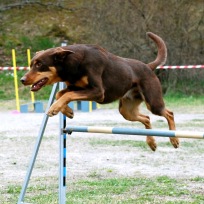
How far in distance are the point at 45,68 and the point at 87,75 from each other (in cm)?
42

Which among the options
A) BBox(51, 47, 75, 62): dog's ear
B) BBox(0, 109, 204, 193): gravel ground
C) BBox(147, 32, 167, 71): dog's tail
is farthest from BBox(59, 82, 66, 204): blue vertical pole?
BBox(0, 109, 204, 193): gravel ground

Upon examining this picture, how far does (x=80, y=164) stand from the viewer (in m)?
9.68

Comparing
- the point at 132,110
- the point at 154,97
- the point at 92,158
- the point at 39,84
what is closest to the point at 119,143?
the point at 92,158

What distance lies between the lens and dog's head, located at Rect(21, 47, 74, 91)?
609 centimetres

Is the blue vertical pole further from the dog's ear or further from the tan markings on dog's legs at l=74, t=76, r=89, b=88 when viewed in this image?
the dog's ear

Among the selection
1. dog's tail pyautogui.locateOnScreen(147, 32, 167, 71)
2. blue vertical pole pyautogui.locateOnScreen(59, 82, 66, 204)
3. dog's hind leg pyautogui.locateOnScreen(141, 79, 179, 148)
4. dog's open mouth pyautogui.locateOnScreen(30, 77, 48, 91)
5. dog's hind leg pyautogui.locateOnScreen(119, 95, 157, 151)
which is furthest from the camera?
dog's tail pyautogui.locateOnScreen(147, 32, 167, 71)

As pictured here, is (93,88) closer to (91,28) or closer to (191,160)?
(191,160)

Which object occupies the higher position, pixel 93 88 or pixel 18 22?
pixel 93 88

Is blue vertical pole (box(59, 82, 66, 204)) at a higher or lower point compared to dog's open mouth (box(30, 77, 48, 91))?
lower

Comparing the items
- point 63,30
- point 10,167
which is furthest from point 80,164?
point 63,30

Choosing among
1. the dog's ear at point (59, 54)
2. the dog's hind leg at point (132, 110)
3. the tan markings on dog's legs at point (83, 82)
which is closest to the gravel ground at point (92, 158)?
the dog's hind leg at point (132, 110)

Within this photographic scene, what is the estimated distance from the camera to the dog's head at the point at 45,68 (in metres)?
6.09

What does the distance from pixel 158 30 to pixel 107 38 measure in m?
1.91

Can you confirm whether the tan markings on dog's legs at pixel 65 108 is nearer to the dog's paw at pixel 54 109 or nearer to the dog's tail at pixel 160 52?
the dog's paw at pixel 54 109
